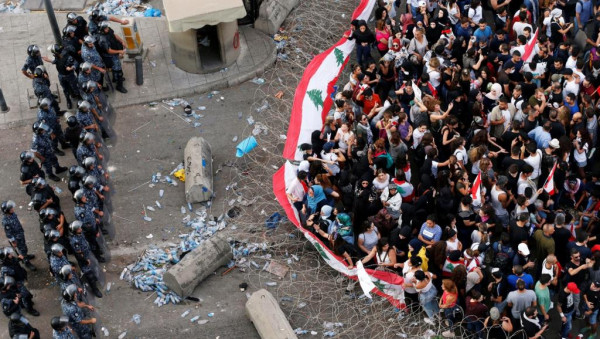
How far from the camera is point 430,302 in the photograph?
11656 millimetres

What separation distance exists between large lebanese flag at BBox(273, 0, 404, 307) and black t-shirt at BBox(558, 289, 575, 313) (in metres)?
2.27

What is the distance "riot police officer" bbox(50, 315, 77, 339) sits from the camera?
11047 millimetres

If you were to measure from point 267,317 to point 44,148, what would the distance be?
18.5ft

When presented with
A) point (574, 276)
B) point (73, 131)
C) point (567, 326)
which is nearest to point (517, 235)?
point (574, 276)

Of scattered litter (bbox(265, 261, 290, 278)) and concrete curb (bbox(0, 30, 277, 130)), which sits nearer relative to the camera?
scattered litter (bbox(265, 261, 290, 278))

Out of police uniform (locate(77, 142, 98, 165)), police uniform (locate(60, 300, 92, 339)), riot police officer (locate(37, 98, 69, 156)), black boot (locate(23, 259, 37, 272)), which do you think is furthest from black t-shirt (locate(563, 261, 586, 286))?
riot police officer (locate(37, 98, 69, 156))

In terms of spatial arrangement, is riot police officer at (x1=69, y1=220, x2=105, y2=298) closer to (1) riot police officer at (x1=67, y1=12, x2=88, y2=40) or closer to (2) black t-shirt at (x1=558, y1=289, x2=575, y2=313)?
(1) riot police officer at (x1=67, y1=12, x2=88, y2=40)

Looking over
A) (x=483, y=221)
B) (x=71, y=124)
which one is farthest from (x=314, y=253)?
(x=71, y=124)

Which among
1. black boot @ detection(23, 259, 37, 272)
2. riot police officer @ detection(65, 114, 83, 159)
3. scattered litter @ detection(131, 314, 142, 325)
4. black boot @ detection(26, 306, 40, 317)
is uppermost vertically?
riot police officer @ detection(65, 114, 83, 159)

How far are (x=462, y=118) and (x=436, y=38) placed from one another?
7.88 feet

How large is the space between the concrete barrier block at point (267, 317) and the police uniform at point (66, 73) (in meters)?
6.93

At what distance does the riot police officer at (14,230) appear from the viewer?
42.3ft

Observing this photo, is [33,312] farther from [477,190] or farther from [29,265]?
[477,190]

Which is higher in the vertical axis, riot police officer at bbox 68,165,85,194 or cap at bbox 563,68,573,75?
cap at bbox 563,68,573,75
